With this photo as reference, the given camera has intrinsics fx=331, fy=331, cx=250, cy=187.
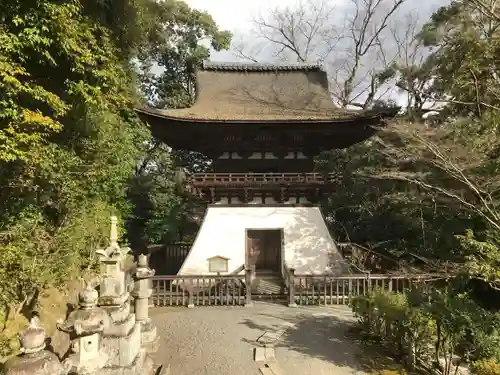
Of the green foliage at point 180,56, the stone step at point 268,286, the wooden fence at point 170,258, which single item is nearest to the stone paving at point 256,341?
the stone step at point 268,286

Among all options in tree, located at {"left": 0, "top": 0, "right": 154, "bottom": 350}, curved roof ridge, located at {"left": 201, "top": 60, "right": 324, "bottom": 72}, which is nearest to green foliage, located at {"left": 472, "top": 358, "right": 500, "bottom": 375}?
tree, located at {"left": 0, "top": 0, "right": 154, "bottom": 350}

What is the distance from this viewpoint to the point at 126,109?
11984mm

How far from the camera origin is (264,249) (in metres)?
13.8

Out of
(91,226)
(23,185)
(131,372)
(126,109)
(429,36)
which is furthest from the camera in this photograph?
(429,36)

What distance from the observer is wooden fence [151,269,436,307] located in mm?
10234

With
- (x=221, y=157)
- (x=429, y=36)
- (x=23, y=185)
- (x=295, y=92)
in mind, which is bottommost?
(x=23, y=185)

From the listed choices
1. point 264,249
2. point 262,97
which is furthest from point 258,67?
point 264,249

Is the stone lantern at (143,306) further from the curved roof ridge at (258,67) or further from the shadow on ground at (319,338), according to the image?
the curved roof ridge at (258,67)

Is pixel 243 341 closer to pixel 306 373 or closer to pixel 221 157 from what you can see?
pixel 306 373

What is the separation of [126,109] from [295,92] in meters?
7.16

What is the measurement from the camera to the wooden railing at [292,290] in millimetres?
10234

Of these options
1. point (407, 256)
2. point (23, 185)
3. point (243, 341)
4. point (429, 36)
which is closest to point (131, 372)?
point (243, 341)

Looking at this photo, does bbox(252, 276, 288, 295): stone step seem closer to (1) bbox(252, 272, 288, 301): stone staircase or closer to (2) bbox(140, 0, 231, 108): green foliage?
(1) bbox(252, 272, 288, 301): stone staircase

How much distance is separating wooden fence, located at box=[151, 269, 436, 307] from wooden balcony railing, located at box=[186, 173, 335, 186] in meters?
3.57
